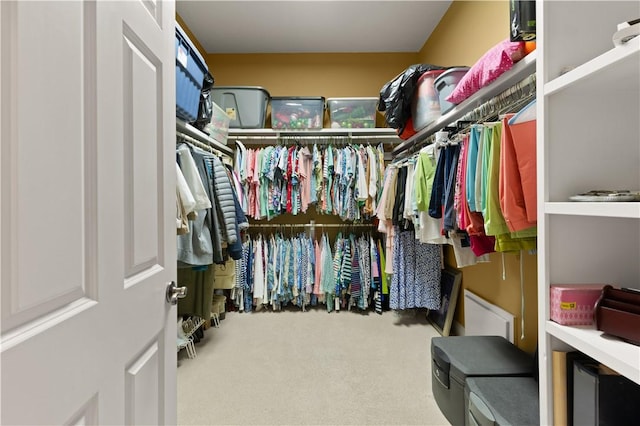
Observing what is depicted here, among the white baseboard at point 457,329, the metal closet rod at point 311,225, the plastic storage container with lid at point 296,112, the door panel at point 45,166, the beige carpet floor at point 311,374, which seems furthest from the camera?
the metal closet rod at point 311,225

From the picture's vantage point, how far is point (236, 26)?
286 centimetres

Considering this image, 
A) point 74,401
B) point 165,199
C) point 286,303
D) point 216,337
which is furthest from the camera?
point 286,303

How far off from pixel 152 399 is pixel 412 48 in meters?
3.81

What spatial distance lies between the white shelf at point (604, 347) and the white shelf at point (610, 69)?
642mm

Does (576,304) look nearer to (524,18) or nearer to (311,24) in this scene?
(524,18)

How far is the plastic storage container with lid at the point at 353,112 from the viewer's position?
120 inches

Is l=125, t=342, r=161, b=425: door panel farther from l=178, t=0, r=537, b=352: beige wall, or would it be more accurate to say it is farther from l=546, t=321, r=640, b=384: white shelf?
l=178, t=0, r=537, b=352: beige wall

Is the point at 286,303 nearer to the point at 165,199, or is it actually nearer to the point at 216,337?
the point at 216,337

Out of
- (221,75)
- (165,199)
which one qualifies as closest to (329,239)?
(221,75)

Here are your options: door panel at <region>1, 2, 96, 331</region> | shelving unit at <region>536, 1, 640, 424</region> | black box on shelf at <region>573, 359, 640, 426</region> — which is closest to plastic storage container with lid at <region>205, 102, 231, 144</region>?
door panel at <region>1, 2, 96, 331</region>

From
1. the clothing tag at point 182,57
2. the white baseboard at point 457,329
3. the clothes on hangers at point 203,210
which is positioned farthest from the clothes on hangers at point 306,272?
the clothing tag at point 182,57

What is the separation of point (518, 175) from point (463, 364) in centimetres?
96

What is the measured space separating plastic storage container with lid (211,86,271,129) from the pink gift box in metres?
2.83

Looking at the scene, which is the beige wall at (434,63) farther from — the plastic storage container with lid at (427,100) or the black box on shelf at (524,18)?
the black box on shelf at (524,18)
